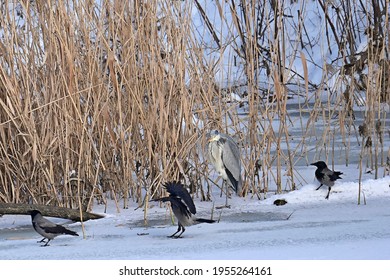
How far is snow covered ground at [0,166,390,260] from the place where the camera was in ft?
10.6

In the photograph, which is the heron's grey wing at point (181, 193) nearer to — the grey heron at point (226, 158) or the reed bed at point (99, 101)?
the reed bed at point (99, 101)

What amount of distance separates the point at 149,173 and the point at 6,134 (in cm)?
79

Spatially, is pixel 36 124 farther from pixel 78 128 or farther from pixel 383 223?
pixel 383 223

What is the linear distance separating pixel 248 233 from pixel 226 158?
3.51 ft

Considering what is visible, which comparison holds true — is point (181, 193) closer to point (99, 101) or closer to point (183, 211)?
point (183, 211)

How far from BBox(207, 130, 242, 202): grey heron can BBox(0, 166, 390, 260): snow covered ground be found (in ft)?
0.41

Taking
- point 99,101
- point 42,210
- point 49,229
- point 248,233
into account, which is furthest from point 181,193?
point 99,101

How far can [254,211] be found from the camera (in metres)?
4.39

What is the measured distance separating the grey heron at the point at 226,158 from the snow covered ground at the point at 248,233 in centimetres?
13

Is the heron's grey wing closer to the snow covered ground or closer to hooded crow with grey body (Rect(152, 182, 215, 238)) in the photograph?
hooded crow with grey body (Rect(152, 182, 215, 238))

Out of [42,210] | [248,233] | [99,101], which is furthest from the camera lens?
[99,101]

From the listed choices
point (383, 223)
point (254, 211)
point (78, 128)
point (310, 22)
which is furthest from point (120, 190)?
point (310, 22)

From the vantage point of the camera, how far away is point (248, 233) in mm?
3695

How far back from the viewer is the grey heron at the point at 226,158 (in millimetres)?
4727
